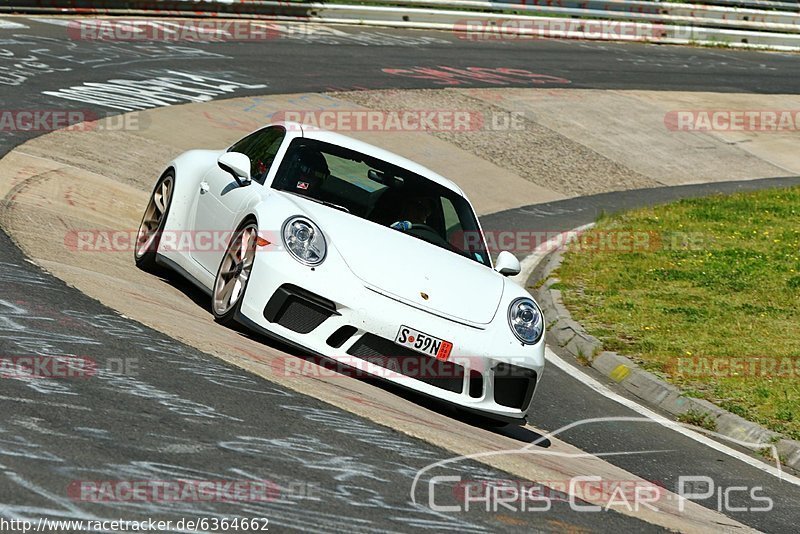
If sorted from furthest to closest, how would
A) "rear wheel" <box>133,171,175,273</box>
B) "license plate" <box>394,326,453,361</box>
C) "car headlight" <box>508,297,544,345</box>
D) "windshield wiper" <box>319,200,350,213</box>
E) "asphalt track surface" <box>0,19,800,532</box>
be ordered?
1. "rear wheel" <box>133,171,175,273</box>
2. "windshield wiper" <box>319,200,350,213</box>
3. "car headlight" <box>508,297,544,345</box>
4. "license plate" <box>394,326,453,361</box>
5. "asphalt track surface" <box>0,19,800,532</box>

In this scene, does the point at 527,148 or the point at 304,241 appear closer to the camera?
the point at 304,241

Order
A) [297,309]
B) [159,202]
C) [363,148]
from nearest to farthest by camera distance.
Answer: [297,309] → [363,148] → [159,202]

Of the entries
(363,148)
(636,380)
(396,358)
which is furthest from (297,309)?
(636,380)

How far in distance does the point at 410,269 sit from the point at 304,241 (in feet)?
2.28

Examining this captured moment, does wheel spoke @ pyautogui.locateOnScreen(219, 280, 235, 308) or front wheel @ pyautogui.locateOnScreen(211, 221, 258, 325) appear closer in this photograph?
front wheel @ pyautogui.locateOnScreen(211, 221, 258, 325)

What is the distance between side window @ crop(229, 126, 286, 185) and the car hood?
58cm

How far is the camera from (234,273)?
807cm

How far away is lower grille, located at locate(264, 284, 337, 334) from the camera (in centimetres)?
750

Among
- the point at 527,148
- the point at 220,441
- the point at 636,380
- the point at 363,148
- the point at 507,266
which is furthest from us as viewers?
the point at 527,148

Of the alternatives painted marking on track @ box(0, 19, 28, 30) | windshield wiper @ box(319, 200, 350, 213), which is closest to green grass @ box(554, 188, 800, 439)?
windshield wiper @ box(319, 200, 350, 213)

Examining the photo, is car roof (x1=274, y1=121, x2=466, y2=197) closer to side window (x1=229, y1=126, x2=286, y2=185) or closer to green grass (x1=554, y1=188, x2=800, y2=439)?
side window (x1=229, y1=126, x2=286, y2=185)

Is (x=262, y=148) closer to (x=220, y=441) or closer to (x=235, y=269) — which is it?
(x=235, y=269)

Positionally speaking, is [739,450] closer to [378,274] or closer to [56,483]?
[378,274]

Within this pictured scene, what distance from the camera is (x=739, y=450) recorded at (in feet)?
28.7
